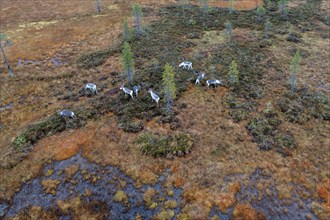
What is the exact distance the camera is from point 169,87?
2770 centimetres

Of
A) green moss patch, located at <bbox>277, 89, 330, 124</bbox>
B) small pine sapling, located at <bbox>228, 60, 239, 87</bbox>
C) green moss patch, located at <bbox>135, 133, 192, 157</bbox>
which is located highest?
small pine sapling, located at <bbox>228, 60, 239, 87</bbox>

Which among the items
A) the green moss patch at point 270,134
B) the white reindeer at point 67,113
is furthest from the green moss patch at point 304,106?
the white reindeer at point 67,113

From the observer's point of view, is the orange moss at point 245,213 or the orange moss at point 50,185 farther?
the orange moss at point 50,185

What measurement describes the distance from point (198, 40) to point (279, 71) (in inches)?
617

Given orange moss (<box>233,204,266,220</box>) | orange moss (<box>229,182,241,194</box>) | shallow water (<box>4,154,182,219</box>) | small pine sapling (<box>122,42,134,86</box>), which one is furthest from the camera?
small pine sapling (<box>122,42,134,86</box>)

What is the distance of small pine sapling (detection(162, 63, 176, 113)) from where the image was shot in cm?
2698

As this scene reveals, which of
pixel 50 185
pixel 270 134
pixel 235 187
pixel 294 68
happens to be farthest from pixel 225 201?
pixel 294 68

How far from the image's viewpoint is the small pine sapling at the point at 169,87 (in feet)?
88.5

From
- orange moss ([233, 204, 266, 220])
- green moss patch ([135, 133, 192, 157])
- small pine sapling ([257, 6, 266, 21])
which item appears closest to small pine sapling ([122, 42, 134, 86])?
green moss patch ([135, 133, 192, 157])

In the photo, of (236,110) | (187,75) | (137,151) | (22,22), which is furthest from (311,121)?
(22,22)

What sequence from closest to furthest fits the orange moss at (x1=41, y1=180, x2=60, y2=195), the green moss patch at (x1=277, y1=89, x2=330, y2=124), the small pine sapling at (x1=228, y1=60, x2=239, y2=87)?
the orange moss at (x1=41, y1=180, x2=60, y2=195) → the green moss patch at (x1=277, y1=89, x2=330, y2=124) → the small pine sapling at (x1=228, y1=60, x2=239, y2=87)

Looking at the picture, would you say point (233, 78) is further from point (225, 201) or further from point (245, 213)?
point (245, 213)

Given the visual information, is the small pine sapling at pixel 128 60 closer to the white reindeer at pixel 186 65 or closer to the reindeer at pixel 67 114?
the white reindeer at pixel 186 65

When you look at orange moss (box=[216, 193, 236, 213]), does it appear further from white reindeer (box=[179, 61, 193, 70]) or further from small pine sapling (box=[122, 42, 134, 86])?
white reindeer (box=[179, 61, 193, 70])
